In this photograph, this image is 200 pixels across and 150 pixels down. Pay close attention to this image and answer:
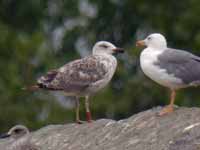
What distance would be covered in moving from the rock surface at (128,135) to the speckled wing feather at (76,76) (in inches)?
25.9

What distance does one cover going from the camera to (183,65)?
11.0m

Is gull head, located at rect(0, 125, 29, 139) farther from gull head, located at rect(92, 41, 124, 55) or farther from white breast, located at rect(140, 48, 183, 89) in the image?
gull head, located at rect(92, 41, 124, 55)

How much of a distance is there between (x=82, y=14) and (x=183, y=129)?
17.4 metres

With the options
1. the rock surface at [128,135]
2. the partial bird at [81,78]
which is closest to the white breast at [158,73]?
the rock surface at [128,135]

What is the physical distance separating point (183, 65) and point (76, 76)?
1.49 meters

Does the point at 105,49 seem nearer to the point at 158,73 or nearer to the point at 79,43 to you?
the point at 158,73

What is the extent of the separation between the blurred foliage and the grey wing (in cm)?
737

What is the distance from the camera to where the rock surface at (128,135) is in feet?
31.0

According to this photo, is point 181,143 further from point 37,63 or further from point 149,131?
point 37,63

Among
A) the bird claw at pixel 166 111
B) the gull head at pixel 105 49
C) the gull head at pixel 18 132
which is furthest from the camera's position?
the gull head at pixel 105 49

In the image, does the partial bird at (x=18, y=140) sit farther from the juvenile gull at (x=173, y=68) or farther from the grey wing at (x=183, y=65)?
the grey wing at (x=183, y=65)

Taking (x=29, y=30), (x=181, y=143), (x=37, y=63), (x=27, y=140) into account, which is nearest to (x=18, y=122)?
(x=37, y=63)

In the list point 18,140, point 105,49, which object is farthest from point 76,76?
point 18,140

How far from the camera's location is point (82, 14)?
88.3 ft
